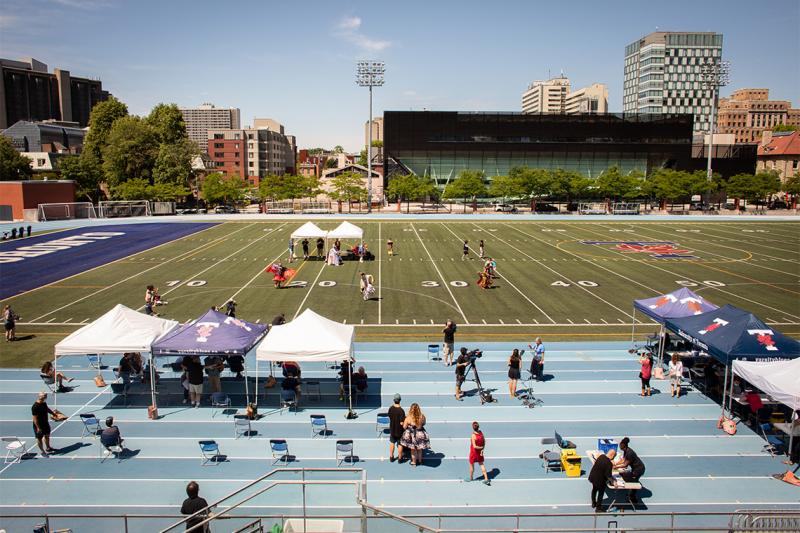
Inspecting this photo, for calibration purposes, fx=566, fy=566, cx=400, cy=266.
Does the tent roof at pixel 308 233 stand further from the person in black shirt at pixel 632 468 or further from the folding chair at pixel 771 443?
the person in black shirt at pixel 632 468

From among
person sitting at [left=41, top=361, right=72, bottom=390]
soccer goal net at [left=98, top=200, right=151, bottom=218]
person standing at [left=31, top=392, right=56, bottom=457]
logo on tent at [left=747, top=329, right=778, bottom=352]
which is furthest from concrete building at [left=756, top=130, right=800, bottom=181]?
person standing at [left=31, top=392, right=56, bottom=457]

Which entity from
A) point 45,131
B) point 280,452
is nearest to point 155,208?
point 45,131

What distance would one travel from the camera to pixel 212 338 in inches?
649

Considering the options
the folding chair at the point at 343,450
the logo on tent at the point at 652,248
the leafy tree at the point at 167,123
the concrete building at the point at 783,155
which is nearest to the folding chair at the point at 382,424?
the folding chair at the point at 343,450

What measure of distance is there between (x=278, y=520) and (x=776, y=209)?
114716mm

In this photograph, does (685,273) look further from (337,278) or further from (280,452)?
(280,452)

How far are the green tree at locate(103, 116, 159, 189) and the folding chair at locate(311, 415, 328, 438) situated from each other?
84.1m

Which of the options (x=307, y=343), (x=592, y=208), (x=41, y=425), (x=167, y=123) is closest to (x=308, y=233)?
(x=307, y=343)

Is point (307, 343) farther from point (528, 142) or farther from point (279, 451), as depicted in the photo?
point (528, 142)

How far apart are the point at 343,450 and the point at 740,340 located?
11.2m

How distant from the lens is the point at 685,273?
123 feet

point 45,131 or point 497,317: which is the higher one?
point 45,131

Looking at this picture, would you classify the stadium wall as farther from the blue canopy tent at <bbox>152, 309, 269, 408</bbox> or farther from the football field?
the blue canopy tent at <bbox>152, 309, 269, 408</bbox>

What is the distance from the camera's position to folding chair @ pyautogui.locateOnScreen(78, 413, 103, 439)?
47.1ft
